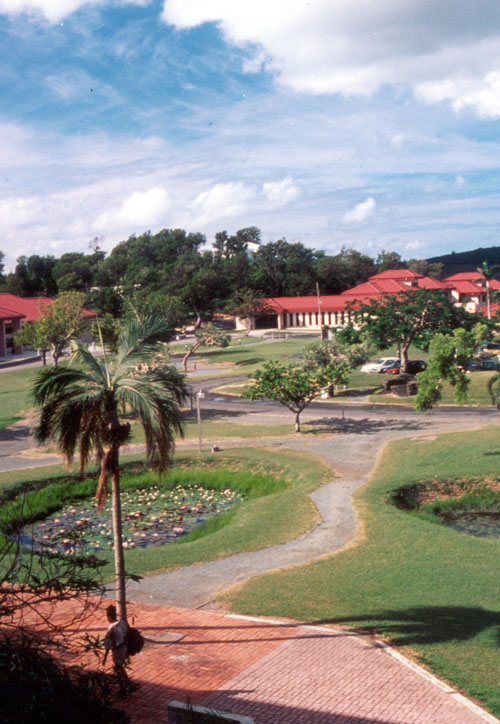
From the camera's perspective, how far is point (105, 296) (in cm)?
9869

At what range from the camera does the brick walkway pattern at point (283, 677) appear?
11641 mm

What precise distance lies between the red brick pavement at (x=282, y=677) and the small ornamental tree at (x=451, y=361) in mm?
19492

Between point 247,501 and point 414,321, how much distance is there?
116ft

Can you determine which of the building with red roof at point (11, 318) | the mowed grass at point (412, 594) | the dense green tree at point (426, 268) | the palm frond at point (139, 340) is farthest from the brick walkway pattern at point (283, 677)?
the dense green tree at point (426, 268)

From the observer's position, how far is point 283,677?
1295cm

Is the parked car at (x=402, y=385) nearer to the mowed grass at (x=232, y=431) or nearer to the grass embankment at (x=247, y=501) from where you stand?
the mowed grass at (x=232, y=431)

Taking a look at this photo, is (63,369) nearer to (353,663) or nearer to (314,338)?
(353,663)

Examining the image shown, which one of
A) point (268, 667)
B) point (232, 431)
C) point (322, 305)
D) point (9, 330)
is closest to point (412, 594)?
point (268, 667)

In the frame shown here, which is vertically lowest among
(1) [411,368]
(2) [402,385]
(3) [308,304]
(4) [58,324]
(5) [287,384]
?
(2) [402,385]

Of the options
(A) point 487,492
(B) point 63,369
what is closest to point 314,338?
(A) point 487,492

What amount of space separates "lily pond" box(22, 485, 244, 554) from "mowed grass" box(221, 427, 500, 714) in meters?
6.87

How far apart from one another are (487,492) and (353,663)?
17348 millimetres

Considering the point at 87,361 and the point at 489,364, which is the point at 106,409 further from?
the point at 489,364

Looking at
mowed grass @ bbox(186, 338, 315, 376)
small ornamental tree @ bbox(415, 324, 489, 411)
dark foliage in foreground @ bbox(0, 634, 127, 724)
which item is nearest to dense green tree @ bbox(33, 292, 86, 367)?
mowed grass @ bbox(186, 338, 315, 376)
